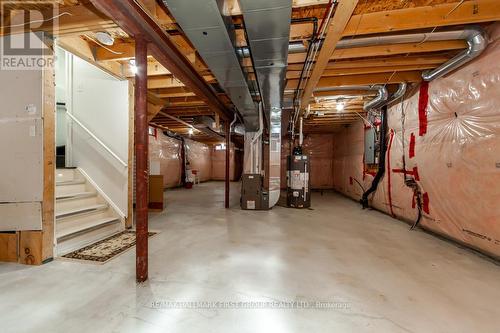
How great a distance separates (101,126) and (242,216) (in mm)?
2757

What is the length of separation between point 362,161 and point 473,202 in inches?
135

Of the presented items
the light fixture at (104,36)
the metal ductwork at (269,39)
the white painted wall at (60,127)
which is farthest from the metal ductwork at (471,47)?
the white painted wall at (60,127)

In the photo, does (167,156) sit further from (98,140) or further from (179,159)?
(98,140)

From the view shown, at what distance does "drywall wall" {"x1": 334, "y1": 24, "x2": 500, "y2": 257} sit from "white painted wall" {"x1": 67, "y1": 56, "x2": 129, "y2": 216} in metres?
4.46

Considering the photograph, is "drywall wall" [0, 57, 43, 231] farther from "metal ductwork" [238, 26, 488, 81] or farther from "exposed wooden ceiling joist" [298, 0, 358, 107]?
"exposed wooden ceiling joist" [298, 0, 358, 107]

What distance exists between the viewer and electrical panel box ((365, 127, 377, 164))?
4.99 metres

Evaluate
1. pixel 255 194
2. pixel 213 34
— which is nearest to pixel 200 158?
pixel 255 194

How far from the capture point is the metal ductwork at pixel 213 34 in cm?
149

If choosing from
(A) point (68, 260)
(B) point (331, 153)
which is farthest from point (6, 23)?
(B) point (331, 153)

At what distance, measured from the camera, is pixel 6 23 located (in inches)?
80.7

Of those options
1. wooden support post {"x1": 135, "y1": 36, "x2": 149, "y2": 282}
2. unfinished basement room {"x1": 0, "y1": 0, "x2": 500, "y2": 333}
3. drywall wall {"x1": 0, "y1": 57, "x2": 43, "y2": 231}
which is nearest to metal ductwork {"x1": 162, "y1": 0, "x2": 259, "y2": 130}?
unfinished basement room {"x1": 0, "y1": 0, "x2": 500, "y2": 333}

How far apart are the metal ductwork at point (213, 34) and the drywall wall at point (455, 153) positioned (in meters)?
2.66

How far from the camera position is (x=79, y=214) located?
2.80 metres

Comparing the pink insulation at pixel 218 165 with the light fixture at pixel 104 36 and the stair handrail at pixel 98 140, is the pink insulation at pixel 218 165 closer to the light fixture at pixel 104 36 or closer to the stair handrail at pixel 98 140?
the stair handrail at pixel 98 140
